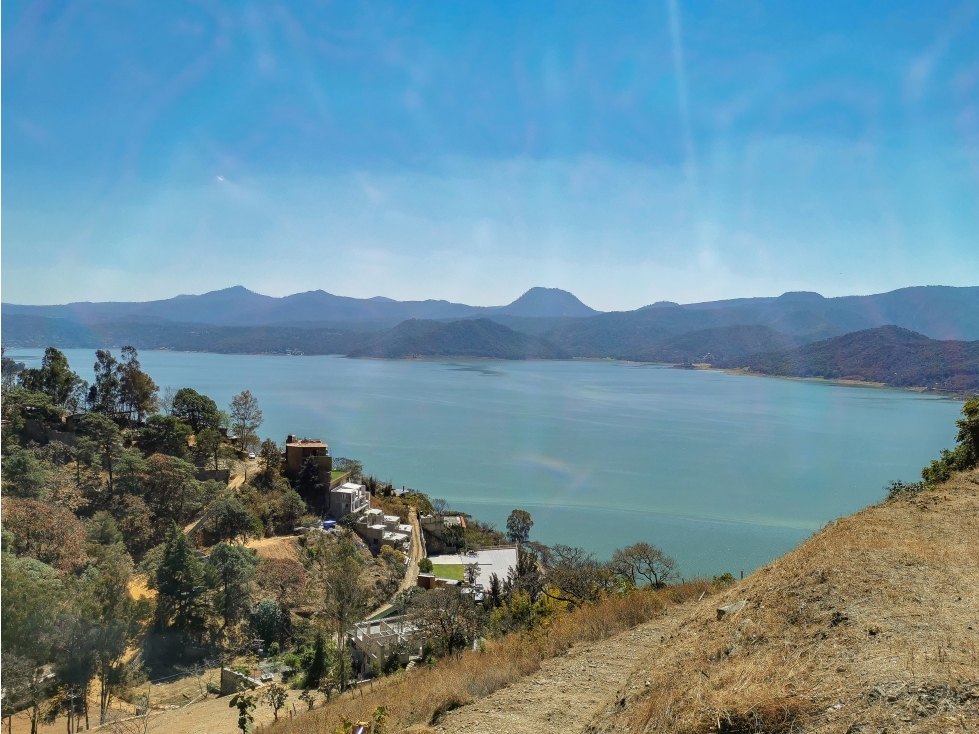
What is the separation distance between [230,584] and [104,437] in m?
9.20

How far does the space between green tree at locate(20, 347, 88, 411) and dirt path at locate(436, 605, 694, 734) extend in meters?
22.9

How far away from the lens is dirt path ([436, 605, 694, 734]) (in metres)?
4.07

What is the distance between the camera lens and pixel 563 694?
15.0 feet

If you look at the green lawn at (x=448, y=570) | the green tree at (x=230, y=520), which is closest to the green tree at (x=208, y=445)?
the green tree at (x=230, y=520)

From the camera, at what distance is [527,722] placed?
4.12 metres

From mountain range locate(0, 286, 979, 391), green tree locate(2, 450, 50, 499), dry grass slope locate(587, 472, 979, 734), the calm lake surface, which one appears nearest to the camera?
dry grass slope locate(587, 472, 979, 734)

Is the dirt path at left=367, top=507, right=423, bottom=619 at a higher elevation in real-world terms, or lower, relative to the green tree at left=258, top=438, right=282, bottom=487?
lower

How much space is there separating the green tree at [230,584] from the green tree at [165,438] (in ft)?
29.1

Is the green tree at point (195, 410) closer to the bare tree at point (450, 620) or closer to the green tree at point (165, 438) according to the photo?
the green tree at point (165, 438)

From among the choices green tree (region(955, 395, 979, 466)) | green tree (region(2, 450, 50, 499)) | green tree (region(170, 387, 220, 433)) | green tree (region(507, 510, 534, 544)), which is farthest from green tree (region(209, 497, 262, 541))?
green tree (region(955, 395, 979, 466))

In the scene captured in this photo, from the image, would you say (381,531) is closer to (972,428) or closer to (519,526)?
(519,526)

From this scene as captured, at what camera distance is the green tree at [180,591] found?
11344 mm

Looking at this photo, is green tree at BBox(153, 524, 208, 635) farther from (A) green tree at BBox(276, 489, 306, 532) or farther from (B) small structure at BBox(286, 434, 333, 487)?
(B) small structure at BBox(286, 434, 333, 487)

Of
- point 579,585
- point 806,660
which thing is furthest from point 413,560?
point 806,660
